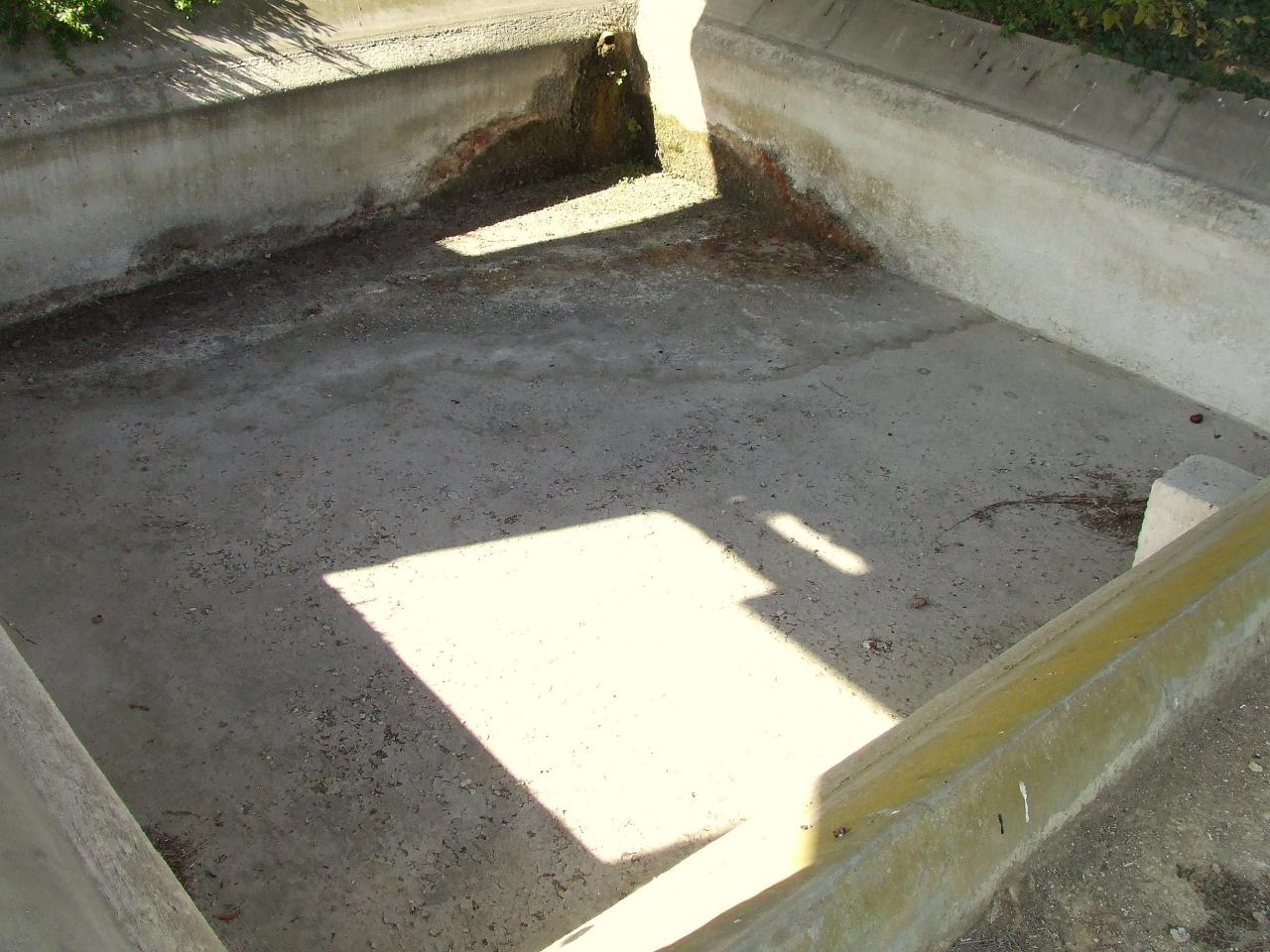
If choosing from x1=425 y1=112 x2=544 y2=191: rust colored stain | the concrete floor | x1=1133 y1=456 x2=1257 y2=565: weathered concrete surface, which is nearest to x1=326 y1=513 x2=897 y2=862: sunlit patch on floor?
the concrete floor

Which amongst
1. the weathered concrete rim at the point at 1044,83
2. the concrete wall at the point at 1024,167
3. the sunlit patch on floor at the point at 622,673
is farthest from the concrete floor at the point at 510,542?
the weathered concrete rim at the point at 1044,83

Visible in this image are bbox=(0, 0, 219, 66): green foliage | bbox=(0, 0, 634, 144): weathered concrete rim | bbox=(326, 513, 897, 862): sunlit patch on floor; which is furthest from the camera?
bbox=(0, 0, 634, 144): weathered concrete rim

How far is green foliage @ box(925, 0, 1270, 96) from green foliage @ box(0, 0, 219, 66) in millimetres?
5302

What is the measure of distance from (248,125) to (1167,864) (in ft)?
21.2

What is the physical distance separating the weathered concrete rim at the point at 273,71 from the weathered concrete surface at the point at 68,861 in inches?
177

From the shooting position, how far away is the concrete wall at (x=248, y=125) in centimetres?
637

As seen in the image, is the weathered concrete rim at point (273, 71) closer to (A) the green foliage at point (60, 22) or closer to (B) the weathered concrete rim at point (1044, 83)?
(A) the green foliage at point (60, 22)

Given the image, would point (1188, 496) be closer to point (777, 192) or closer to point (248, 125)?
point (777, 192)

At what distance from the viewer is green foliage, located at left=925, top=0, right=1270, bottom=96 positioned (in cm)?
600

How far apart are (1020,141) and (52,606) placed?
555cm

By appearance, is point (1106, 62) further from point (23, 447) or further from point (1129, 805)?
point (23, 447)

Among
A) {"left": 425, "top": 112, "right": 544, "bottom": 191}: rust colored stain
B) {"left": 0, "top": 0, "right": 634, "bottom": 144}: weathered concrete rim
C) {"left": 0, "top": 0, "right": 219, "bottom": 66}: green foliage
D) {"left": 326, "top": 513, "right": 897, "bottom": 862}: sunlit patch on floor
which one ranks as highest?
{"left": 0, "top": 0, "right": 219, "bottom": 66}: green foliage

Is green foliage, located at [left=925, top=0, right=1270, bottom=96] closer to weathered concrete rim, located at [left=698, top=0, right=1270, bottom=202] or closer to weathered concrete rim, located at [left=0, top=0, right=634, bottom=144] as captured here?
weathered concrete rim, located at [left=698, top=0, right=1270, bottom=202]

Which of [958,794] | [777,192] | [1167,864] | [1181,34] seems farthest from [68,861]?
[777,192]
